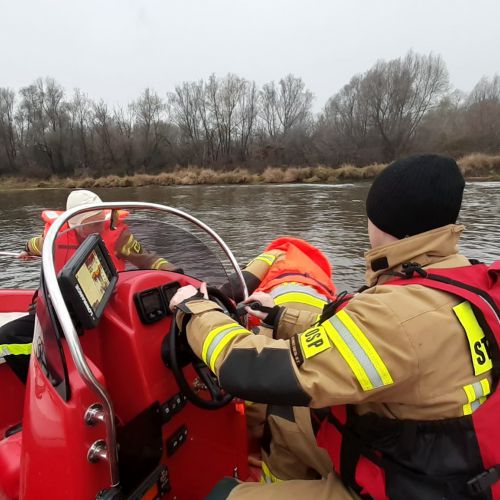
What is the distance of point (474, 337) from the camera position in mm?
1169

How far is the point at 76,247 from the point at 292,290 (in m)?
1.41

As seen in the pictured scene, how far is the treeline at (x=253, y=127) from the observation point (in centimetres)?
4434

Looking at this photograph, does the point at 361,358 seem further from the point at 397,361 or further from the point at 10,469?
the point at 10,469

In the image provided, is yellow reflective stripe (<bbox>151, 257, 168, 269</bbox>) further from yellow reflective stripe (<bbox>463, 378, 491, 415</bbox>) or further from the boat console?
yellow reflective stripe (<bbox>463, 378, 491, 415</bbox>)

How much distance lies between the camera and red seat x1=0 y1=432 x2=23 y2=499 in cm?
167

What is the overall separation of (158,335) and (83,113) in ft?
190

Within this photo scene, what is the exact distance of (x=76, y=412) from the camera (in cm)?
135

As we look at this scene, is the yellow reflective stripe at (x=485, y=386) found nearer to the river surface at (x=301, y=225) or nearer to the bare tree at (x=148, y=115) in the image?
the river surface at (x=301, y=225)

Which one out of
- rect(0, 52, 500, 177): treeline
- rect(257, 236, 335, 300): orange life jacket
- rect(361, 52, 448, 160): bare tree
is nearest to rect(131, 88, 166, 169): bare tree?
rect(0, 52, 500, 177): treeline

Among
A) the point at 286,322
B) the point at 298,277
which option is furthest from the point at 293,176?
the point at 286,322

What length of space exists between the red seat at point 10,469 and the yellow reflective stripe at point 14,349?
2.72 feet

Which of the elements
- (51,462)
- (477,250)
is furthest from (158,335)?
(477,250)

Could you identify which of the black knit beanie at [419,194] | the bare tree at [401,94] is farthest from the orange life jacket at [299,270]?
the bare tree at [401,94]

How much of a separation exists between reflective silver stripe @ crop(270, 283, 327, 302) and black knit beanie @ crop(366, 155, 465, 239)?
1.33 meters
